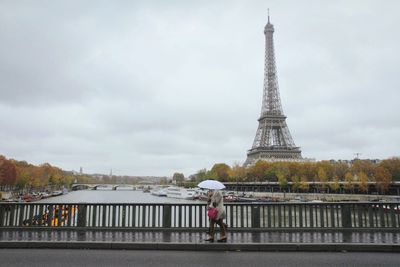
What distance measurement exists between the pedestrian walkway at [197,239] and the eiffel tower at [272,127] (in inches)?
4415

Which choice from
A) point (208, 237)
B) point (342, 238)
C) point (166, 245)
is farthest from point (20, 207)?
point (342, 238)

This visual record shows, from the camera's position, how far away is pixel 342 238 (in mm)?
11930

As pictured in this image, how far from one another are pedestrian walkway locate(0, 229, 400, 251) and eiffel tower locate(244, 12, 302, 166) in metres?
112

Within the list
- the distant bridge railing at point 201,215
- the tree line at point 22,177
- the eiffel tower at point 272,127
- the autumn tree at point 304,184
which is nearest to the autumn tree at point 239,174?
the eiffel tower at point 272,127

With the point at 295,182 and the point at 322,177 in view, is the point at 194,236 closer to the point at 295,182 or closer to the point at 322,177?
the point at 322,177

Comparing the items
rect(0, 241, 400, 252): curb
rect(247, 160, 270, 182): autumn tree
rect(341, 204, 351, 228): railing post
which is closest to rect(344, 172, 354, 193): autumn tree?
rect(247, 160, 270, 182): autumn tree

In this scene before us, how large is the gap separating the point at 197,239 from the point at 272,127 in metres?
117

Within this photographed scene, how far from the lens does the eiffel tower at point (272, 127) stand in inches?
4931

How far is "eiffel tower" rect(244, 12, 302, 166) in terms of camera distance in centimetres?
12525

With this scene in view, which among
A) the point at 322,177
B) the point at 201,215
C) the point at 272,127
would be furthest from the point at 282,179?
the point at 201,215

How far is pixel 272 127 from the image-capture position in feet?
415

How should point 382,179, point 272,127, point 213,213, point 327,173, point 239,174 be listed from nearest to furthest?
point 213,213
point 382,179
point 327,173
point 272,127
point 239,174

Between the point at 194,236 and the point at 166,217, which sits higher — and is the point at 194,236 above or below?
below

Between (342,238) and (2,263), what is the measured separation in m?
9.75
